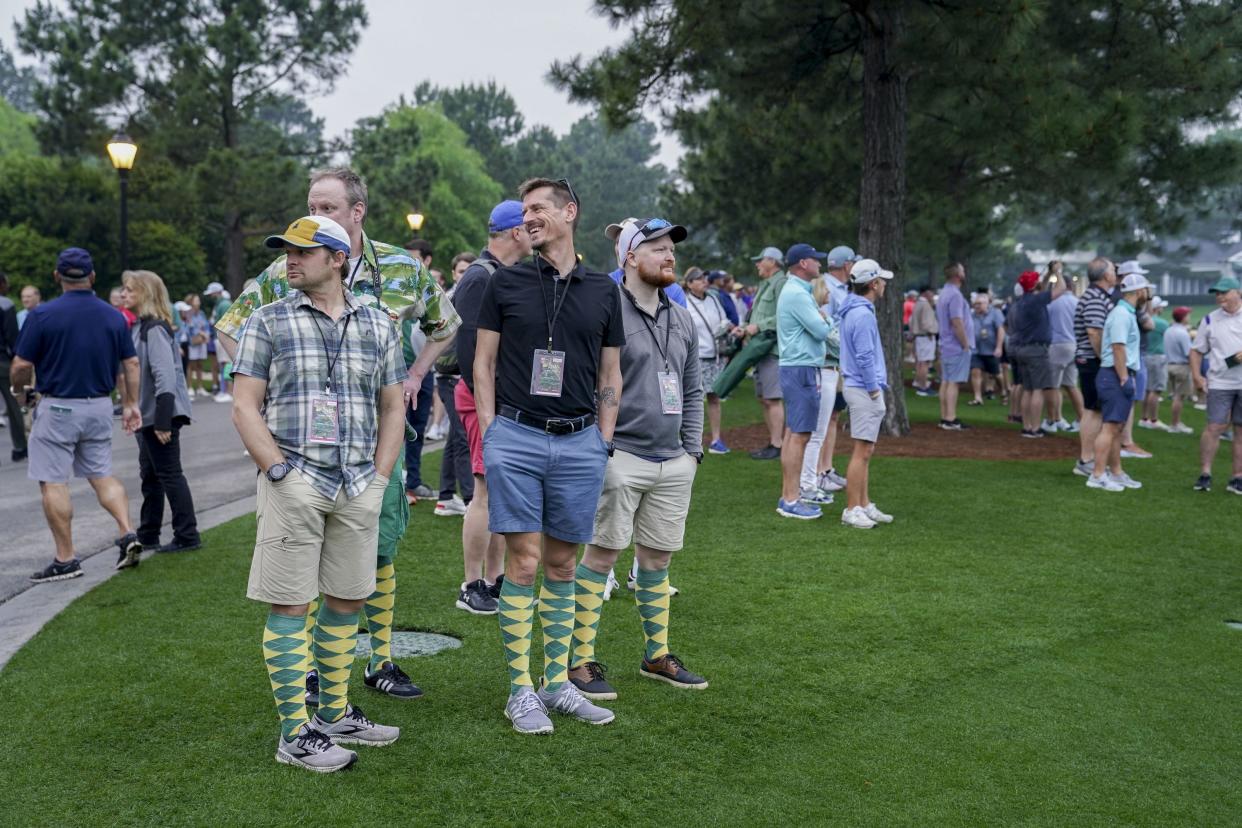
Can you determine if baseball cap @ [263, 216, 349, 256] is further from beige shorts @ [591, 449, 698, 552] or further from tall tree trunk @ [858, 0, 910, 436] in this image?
tall tree trunk @ [858, 0, 910, 436]

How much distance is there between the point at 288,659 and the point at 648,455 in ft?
5.88

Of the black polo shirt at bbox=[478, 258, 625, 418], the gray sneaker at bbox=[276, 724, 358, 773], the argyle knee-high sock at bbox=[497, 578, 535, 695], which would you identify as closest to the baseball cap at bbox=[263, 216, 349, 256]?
the black polo shirt at bbox=[478, 258, 625, 418]

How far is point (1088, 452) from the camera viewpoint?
1234cm

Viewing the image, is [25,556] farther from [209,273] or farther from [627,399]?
[209,273]

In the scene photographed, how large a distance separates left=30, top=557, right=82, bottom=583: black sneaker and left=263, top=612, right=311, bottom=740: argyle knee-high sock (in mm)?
3971

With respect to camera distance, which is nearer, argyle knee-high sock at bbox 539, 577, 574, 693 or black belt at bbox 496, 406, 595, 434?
black belt at bbox 496, 406, 595, 434

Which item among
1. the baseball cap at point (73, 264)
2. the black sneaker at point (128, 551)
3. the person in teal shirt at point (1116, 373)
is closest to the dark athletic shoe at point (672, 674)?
the black sneaker at point (128, 551)

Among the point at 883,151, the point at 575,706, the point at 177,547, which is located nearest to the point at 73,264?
the point at 177,547

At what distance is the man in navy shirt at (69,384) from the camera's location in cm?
750

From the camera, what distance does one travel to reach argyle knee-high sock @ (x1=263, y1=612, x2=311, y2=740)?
4.24 meters

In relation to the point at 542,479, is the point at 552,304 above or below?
above

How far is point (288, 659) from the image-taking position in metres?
4.25

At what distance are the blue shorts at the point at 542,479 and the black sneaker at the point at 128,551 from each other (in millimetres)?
4015

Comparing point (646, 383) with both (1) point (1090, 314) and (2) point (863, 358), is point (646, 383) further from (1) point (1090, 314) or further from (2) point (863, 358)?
(1) point (1090, 314)
